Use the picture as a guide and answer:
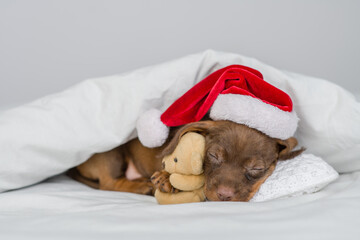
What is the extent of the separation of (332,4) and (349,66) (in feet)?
2.16

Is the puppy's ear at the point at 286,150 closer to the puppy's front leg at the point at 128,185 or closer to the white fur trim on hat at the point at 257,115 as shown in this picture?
the white fur trim on hat at the point at 257,115

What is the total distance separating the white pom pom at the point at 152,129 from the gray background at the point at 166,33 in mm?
1849

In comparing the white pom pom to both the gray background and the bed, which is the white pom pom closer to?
the bed

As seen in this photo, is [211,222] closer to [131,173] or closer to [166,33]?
[131,173]

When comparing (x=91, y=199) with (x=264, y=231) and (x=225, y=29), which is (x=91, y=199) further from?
(x=225, y=29)

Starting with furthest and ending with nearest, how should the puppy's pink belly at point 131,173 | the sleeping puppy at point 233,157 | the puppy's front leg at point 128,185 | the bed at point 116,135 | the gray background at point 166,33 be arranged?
the gray background at point 166,33 < the puppy's pink belly at point 131,173 < the puppy's front leg at point 128,185 < the sleeping puppy at point 233,157 < the bed at point 116,135

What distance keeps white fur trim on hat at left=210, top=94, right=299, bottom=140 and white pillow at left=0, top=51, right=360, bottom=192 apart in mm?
313

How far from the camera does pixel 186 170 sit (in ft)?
6.21

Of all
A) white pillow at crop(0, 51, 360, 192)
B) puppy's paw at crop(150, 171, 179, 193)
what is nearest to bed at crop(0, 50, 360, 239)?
white pillow at crop(0, 51, 360, 192)

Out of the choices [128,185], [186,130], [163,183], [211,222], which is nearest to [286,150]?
[186,130]

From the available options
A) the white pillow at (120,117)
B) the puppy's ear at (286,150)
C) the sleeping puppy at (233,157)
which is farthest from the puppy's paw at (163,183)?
the puppy's ear at (286,150)

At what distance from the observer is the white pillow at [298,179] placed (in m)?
1.77

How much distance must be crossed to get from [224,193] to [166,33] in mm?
2318

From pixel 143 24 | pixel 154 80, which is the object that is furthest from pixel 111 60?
pixel 154 80
